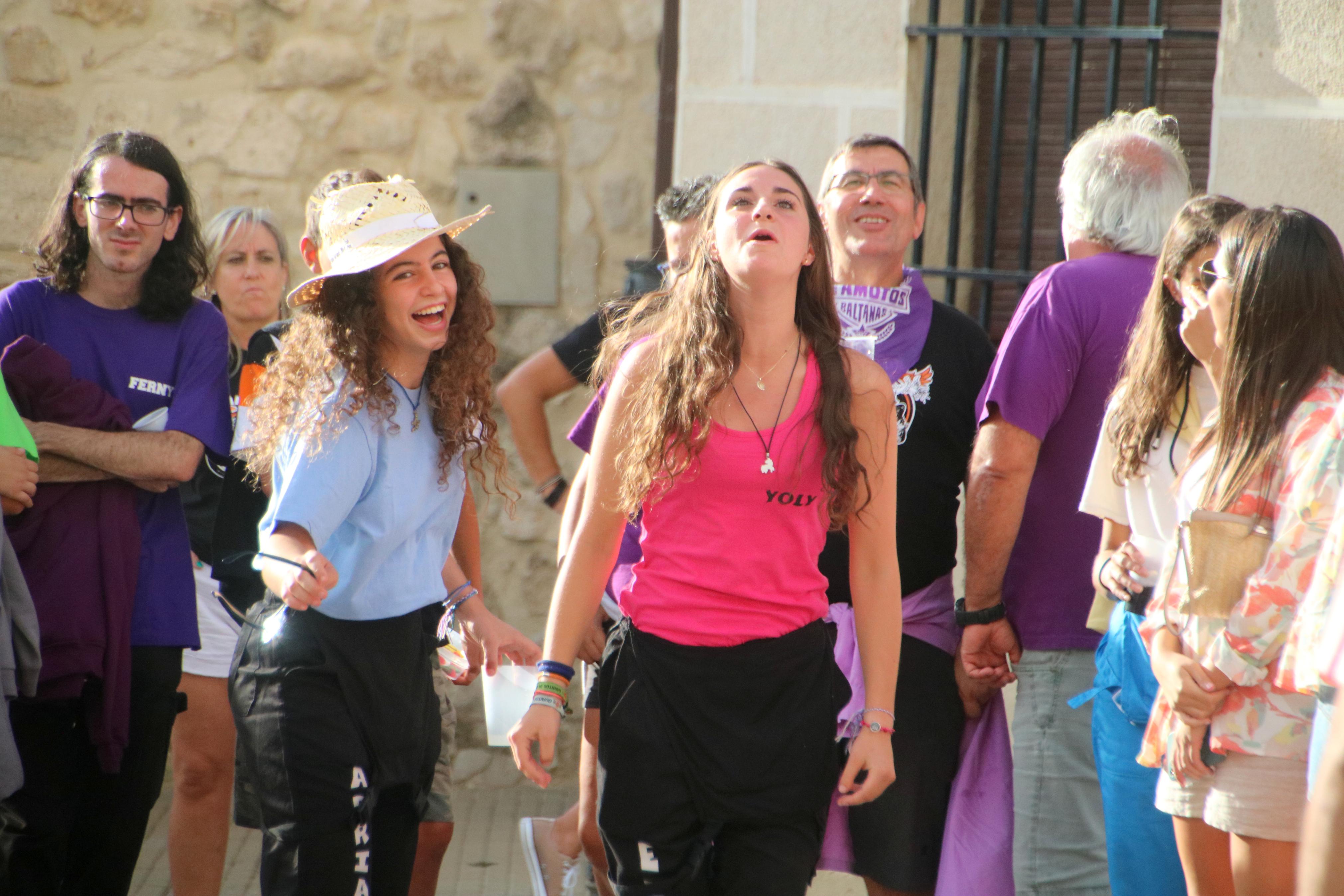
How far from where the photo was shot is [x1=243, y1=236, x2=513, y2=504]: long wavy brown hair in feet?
8.23

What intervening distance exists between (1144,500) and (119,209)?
90.8 inches

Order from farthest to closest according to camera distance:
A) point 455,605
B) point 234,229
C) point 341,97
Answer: point 341,97
point 234,229
point 455,605

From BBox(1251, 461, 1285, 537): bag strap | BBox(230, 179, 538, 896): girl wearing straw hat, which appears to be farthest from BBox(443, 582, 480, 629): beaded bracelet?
BBox(1251, 461, 1285, 537): bag strap


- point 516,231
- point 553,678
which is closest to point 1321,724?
point 553,678

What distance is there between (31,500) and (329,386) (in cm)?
81

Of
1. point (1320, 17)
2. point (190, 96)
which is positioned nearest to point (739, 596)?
point (1320, 17)

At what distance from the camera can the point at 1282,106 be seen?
375cm

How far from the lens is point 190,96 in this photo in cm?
459

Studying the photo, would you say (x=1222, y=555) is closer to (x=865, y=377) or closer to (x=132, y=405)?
(x=865, y=377)

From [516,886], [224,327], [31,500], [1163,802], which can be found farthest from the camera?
[516,886]

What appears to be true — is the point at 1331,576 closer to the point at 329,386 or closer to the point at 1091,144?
the point at 1091,144

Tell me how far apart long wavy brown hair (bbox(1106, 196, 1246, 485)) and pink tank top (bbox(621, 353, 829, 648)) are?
24.9 inches

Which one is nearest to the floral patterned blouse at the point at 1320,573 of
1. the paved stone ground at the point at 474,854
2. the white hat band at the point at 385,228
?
the white hat band at the point at 385,228

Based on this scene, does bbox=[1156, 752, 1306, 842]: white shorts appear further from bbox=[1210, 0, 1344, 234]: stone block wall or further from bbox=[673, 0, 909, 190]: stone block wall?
bbox=[673, 0, 909, 190]: stone block wall
